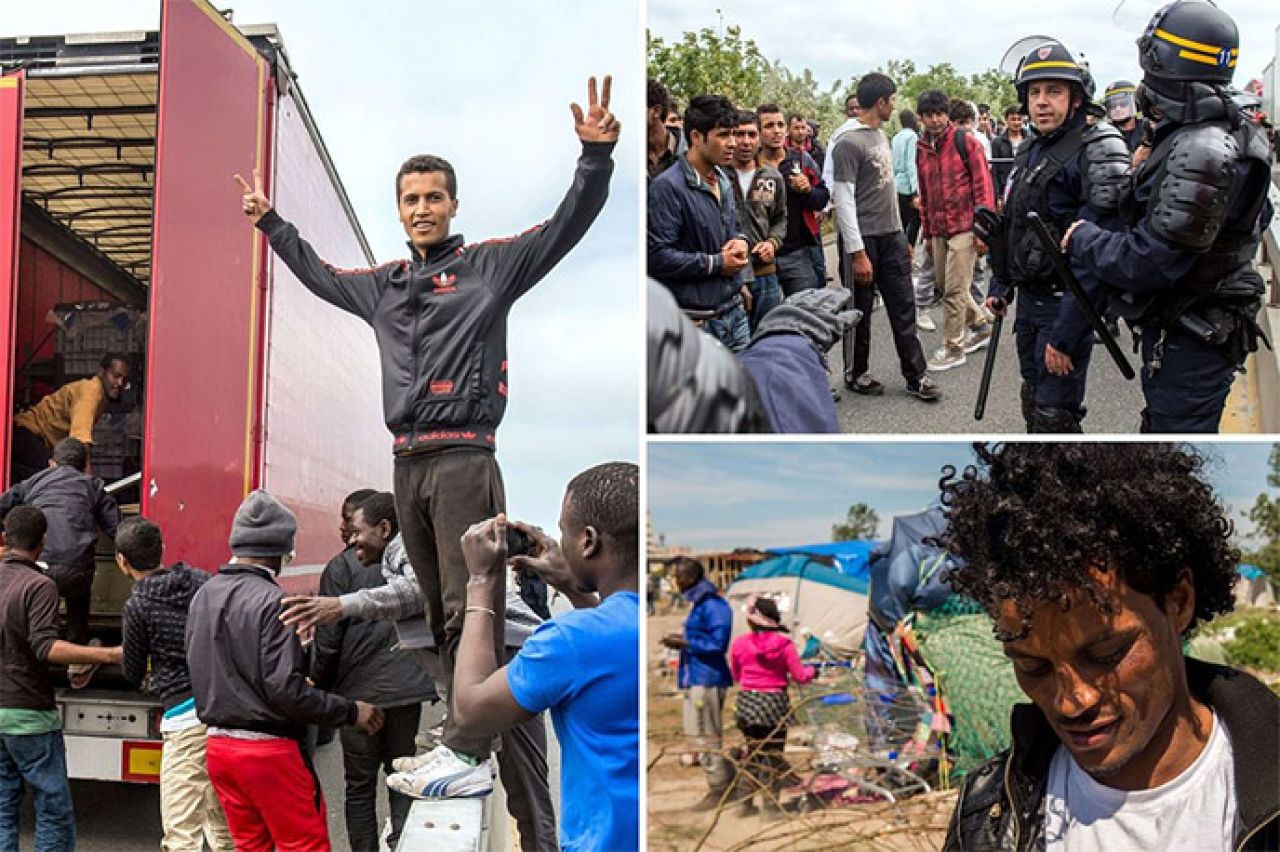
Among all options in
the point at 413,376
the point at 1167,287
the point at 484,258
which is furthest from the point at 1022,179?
the point at 413,376

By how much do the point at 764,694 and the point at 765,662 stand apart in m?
0.08

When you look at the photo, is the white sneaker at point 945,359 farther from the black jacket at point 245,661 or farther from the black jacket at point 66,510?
the black jacket at point 66,510

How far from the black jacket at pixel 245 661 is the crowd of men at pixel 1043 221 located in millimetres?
1494

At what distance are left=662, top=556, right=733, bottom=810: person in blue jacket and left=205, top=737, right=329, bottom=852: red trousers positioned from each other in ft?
5.05

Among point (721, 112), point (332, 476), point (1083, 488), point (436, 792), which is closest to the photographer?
point (1083, 488)

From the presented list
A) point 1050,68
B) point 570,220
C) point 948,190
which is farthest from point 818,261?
point 570,220

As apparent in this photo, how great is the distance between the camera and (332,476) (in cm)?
503

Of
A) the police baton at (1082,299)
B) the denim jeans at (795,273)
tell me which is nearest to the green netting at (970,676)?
the police baton at (1082,299)

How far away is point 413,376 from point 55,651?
6.42 feet

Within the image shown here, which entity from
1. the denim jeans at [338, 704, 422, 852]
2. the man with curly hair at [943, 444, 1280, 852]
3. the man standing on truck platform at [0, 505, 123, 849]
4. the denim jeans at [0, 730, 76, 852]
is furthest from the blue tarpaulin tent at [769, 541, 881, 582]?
the denim jeans at [0, 730, 76, 852]

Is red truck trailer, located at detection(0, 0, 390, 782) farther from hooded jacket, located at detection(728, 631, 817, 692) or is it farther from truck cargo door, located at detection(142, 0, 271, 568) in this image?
hooded jacket, located at detection(728, 631, 817, 692)

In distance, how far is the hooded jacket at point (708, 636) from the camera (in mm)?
2574

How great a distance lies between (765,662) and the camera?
103 inches

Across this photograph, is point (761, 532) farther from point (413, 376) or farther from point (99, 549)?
point (99, 549)
